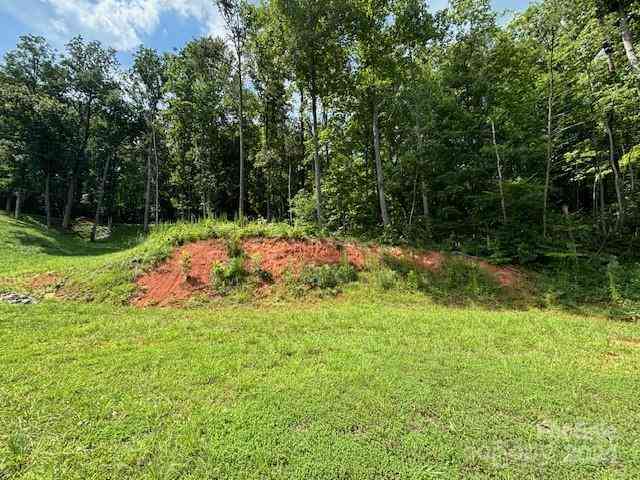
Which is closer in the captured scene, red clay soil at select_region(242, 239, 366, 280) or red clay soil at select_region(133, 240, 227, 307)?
red clay soil at select_region(133, 240, 227, 307)

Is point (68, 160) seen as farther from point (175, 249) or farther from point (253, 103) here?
point (175, 249)

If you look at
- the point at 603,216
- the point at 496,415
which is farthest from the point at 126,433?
the point at 603,216

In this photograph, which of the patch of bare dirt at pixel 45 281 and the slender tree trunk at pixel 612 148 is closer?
the patch of bare dirt at pixel 45 281

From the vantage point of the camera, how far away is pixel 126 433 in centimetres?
254

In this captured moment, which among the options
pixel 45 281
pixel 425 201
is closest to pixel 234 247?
pixel 45 281

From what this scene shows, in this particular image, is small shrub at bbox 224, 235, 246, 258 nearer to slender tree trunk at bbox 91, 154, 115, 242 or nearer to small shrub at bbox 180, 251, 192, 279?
small shrub at bbox 180, 251, 192, 279

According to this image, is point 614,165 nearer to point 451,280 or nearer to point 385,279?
point 451,280

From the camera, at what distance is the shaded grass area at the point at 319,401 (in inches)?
88.6

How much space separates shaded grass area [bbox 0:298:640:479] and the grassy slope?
0.05ft

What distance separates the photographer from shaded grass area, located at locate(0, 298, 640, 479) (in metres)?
2.25

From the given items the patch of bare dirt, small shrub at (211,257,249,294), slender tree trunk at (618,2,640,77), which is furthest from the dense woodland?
the patch of bare dirt

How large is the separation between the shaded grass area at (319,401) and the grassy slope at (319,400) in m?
0.01

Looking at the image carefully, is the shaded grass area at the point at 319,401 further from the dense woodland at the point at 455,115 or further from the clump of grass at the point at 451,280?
the dense woodland at the point at 455,115

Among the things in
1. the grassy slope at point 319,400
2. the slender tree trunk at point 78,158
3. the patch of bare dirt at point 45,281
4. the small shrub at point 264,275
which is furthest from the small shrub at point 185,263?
the slender tree trunk at point 78,158
